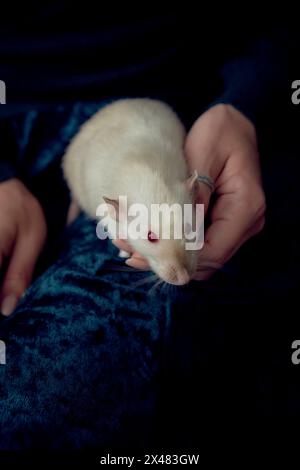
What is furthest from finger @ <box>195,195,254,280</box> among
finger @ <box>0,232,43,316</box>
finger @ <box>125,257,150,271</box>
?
finger @ <box>0,232,43,316</box>

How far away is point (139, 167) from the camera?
3.22 ft

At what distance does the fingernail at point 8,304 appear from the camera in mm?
1080

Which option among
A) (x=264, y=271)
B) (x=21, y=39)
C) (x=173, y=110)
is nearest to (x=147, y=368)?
(x=264, y=271)

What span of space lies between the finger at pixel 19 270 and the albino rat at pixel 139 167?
17cm

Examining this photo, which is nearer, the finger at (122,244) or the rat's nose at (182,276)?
the rat's nose at (182,276)

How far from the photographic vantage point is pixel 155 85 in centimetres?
129

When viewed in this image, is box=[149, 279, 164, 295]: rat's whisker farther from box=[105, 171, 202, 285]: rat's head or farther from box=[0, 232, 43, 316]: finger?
box=[0, 232, 43, 316]: finger

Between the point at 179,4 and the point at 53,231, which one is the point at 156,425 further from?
the point at 179,4

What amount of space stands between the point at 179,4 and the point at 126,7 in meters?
0.14

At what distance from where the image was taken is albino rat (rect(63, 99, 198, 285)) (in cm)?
90

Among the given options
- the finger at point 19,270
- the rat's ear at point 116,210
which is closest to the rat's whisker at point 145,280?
the rat's ear at point 116,210

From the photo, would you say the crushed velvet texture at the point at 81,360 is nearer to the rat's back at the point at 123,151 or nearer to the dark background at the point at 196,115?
the dark background at the point at 196,115

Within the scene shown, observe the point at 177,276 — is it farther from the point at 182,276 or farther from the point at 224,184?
the point at 224,184
